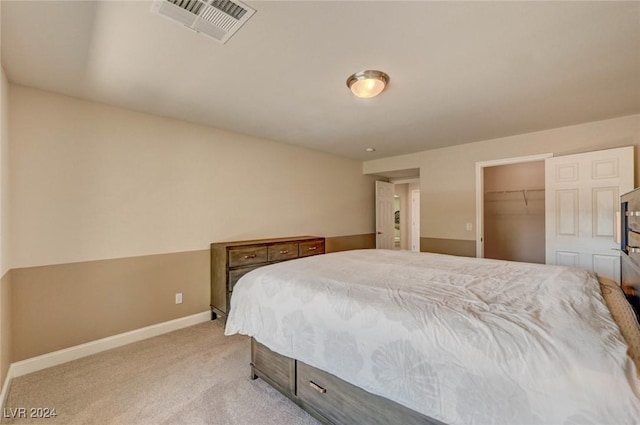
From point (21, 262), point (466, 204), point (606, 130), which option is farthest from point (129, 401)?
point (606, 130)

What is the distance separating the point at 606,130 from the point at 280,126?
12.8ft

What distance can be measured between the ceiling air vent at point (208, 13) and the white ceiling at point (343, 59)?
0.06 metres

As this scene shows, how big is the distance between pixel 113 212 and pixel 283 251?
1947 millimetres

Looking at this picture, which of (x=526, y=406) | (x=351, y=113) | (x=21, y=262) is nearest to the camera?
(x=526, y=406)

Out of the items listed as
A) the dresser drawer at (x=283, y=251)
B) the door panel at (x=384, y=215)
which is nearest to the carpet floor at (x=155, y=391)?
the dresser drawer at (x=283, y=251)

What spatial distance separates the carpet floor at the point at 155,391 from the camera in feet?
5.77

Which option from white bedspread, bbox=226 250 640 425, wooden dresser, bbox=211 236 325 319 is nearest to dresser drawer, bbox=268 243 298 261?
wooden dresser, bbox=211 236 325 319

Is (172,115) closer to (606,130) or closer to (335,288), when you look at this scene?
(335,288)

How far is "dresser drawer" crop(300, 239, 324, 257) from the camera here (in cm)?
392

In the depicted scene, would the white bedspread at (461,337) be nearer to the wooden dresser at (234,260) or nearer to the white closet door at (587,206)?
the wooden dresser at (234,260)

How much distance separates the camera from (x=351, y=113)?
9.75 feet

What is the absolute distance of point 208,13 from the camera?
150 cm

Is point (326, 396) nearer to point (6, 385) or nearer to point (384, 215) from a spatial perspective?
point (6, 385)

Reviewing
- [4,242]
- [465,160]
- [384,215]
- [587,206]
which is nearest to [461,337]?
[4,242]
